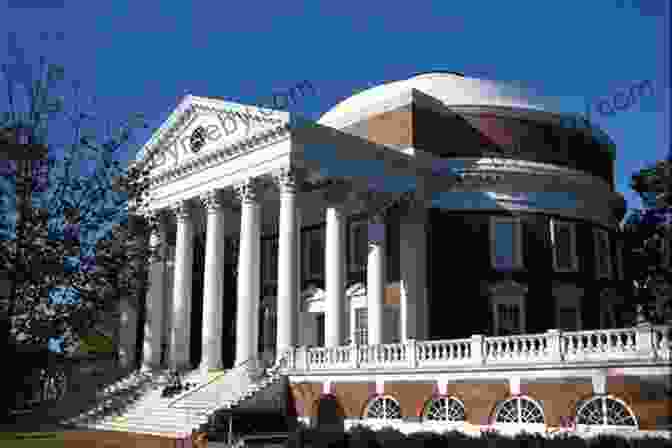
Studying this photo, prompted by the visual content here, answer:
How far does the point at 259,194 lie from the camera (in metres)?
33.3

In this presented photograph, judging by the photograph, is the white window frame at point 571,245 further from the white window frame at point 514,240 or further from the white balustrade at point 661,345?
the white balustrade at point 661,345

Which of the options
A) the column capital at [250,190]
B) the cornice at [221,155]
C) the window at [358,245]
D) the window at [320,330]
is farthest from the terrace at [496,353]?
the cornice at [221,155]

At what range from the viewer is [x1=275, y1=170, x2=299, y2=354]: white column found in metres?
30.0

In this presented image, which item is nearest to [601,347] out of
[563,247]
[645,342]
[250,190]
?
[645,342]

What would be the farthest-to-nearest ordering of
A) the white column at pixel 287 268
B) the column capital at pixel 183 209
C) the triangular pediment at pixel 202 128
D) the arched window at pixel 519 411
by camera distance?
the column capital at pixel 183 209 < the triangular pediment at pixel 202 128 < the white column at pixel 287 268 < the arched window at pixel 519 411

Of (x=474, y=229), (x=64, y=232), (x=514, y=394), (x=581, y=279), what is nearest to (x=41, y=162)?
(x=64, y=232)

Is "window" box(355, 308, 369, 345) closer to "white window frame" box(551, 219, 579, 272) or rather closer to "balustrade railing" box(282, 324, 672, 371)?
"balustrade railing" box(282, 324, 672, 371)

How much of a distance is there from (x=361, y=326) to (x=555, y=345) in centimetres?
1517

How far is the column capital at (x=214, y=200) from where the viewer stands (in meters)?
34.8

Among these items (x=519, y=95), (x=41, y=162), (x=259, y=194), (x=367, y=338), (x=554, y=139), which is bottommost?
(x=367, y=338)

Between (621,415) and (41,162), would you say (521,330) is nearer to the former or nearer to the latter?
(621,415)

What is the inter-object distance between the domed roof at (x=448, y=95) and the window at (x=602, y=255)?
800 cm

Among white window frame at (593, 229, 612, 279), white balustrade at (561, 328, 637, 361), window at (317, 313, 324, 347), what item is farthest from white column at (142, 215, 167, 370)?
white window frame at (593, 229, 612, 279)

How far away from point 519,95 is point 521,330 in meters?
14.2
